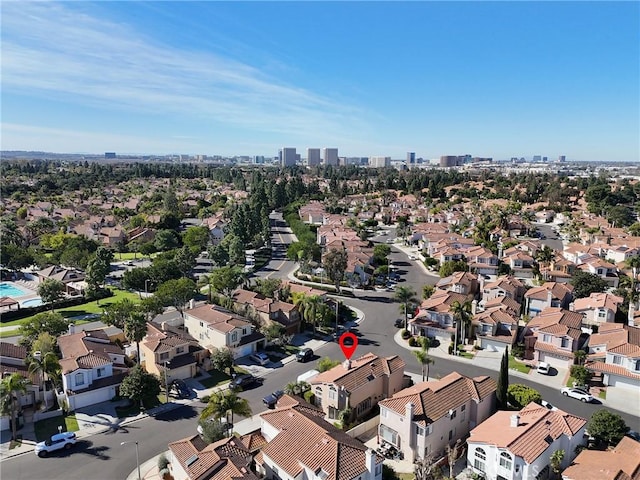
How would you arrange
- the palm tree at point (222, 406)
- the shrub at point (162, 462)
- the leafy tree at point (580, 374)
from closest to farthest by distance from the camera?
the shrub at point (162, 462) → the palm tree at point (222, 406) → the leafy tree at point (580, 374)

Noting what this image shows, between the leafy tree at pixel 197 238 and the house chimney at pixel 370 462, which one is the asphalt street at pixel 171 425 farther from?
the leafy tree at pixel 197 238

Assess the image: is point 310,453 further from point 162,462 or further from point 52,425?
point 52,425

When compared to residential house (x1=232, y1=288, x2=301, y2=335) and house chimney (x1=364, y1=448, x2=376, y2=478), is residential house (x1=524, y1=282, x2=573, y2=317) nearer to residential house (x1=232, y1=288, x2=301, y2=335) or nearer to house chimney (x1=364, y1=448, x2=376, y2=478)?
residential house (x1=232, y1=288, x2=301, y2=335)

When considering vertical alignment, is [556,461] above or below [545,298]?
below

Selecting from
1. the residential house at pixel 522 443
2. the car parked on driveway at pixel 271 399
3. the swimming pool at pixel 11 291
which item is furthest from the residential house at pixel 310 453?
the swimming pool at pixel 11 291

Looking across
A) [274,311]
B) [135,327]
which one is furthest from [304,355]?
[135,327]

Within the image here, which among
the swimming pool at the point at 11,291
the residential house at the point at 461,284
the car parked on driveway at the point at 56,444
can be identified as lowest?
the swimming pool at the point at 11,291

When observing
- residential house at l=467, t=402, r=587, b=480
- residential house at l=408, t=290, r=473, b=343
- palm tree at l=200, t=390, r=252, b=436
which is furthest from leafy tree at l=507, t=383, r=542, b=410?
palm tree at l=200, t=390, r=252, b=436
